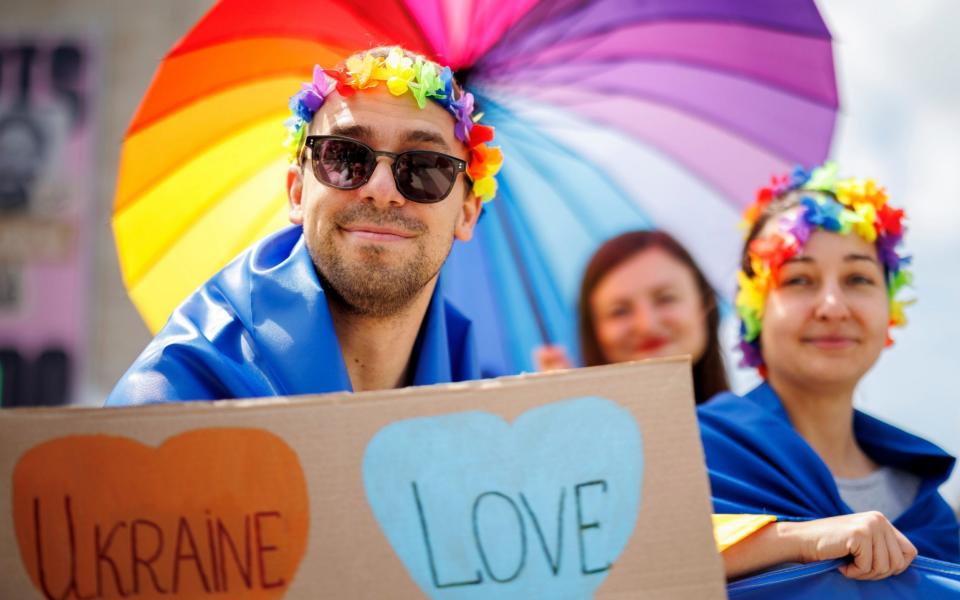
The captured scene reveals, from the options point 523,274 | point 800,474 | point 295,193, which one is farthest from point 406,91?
point 800,474

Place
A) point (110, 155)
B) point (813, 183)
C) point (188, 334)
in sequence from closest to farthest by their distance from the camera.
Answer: point (188, 334), point (813, 183), point (110, 155)

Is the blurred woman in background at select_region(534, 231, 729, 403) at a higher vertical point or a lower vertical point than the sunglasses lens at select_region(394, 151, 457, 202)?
lower

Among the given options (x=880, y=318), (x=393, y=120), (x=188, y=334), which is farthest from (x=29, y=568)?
(x=880, y=318)

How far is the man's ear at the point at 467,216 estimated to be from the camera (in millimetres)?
2840

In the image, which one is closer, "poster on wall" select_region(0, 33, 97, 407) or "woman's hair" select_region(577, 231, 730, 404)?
"woman's hair" select_region(577, 231, 730, 404)

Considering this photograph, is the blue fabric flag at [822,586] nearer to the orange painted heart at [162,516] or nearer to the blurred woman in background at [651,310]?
the orange painted heart at [162,516]

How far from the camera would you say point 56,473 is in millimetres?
1648

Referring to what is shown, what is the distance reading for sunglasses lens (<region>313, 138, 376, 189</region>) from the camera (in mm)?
2508

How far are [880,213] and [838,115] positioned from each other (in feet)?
2.03

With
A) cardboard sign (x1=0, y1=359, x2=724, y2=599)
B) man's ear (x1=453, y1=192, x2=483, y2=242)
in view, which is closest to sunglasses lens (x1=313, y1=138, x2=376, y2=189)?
man's ear (x1=453, y1=192, x2=483, y2=242)

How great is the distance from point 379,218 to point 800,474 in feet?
4.33

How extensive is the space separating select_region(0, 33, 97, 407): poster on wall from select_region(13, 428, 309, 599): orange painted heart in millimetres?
13352

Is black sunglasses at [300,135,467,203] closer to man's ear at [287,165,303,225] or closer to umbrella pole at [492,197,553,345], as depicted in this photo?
man's ear at [287,165,303,225]

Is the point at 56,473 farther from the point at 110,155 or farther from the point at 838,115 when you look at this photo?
the point at 110,155
